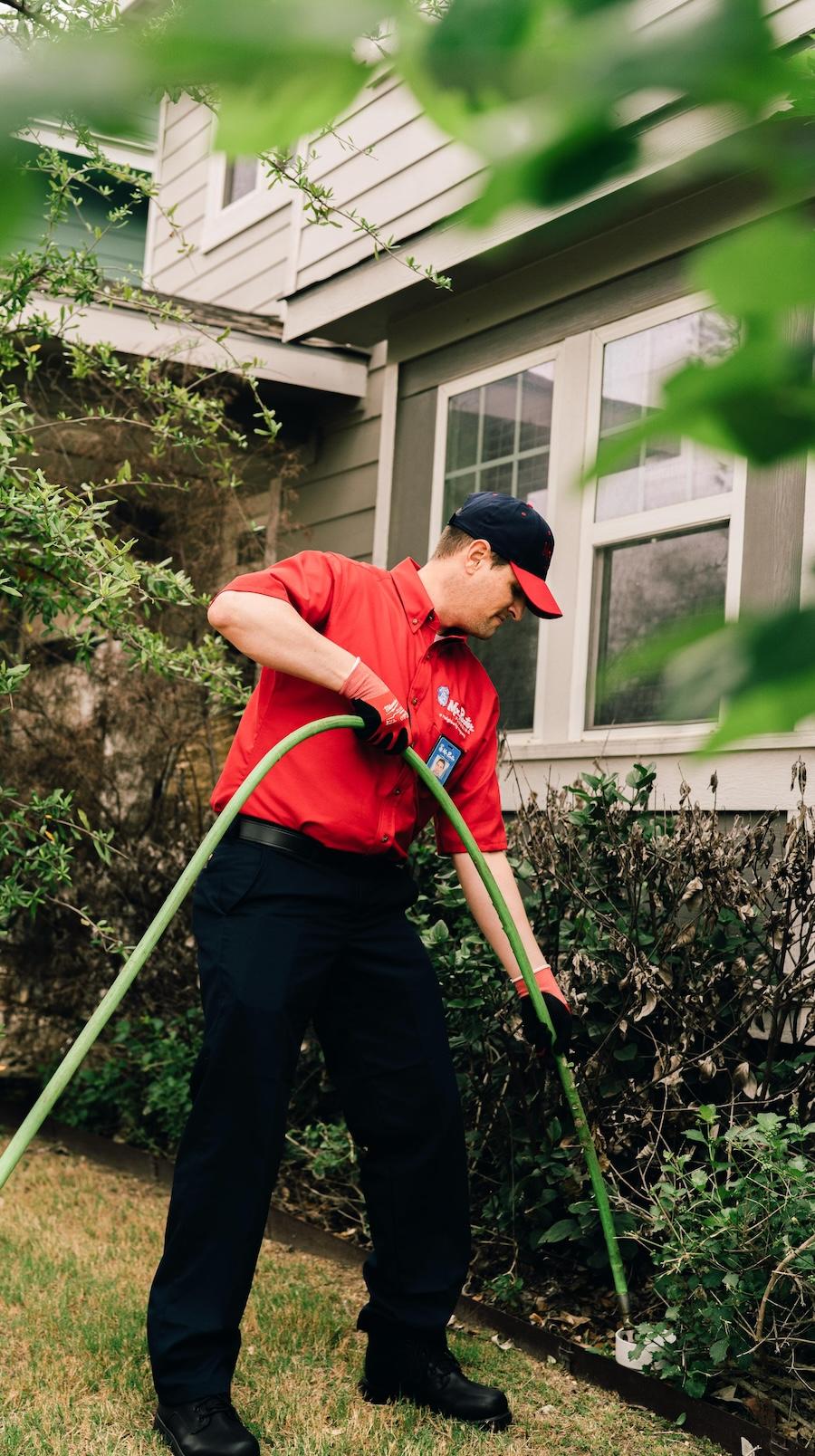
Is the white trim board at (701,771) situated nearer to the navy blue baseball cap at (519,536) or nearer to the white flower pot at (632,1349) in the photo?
the navy blue baseball cap at (519,536)

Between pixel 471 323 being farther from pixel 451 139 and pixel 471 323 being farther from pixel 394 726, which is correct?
pixel 451 139

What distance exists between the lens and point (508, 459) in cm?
576

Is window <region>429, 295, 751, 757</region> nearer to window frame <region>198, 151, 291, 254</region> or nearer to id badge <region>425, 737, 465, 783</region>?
id badge <region>425, 737, 465, 783</region>

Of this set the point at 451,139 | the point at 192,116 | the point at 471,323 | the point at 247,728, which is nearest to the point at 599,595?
the point at 471,323

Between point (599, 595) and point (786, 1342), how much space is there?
9.17 ft

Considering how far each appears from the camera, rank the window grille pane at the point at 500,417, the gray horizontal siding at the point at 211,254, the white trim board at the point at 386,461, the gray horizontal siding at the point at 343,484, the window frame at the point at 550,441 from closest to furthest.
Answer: the window frame at the point at 550,441 → the window grille pane at the point at 500,417 → the white trim board at the point at 386,461 → the gray horizontal siding at the point at 343,484 → the gray horizontal siding at the point at 211,254

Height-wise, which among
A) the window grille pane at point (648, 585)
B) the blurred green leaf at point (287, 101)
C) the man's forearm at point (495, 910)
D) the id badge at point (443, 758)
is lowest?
the man's forearm at point (495, 910)

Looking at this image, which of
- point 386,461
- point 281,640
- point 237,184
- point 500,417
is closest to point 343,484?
point 386,461

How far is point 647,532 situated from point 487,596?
1.85m

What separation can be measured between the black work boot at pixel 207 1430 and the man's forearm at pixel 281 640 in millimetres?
1502

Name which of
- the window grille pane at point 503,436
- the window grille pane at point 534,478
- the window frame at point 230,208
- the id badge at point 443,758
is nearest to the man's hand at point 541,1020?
the id badge at point 443,758

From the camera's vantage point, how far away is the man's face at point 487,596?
10.7 feet

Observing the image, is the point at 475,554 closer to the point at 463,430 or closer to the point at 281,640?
the point at 281,640

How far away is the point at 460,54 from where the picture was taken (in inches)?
21.0
